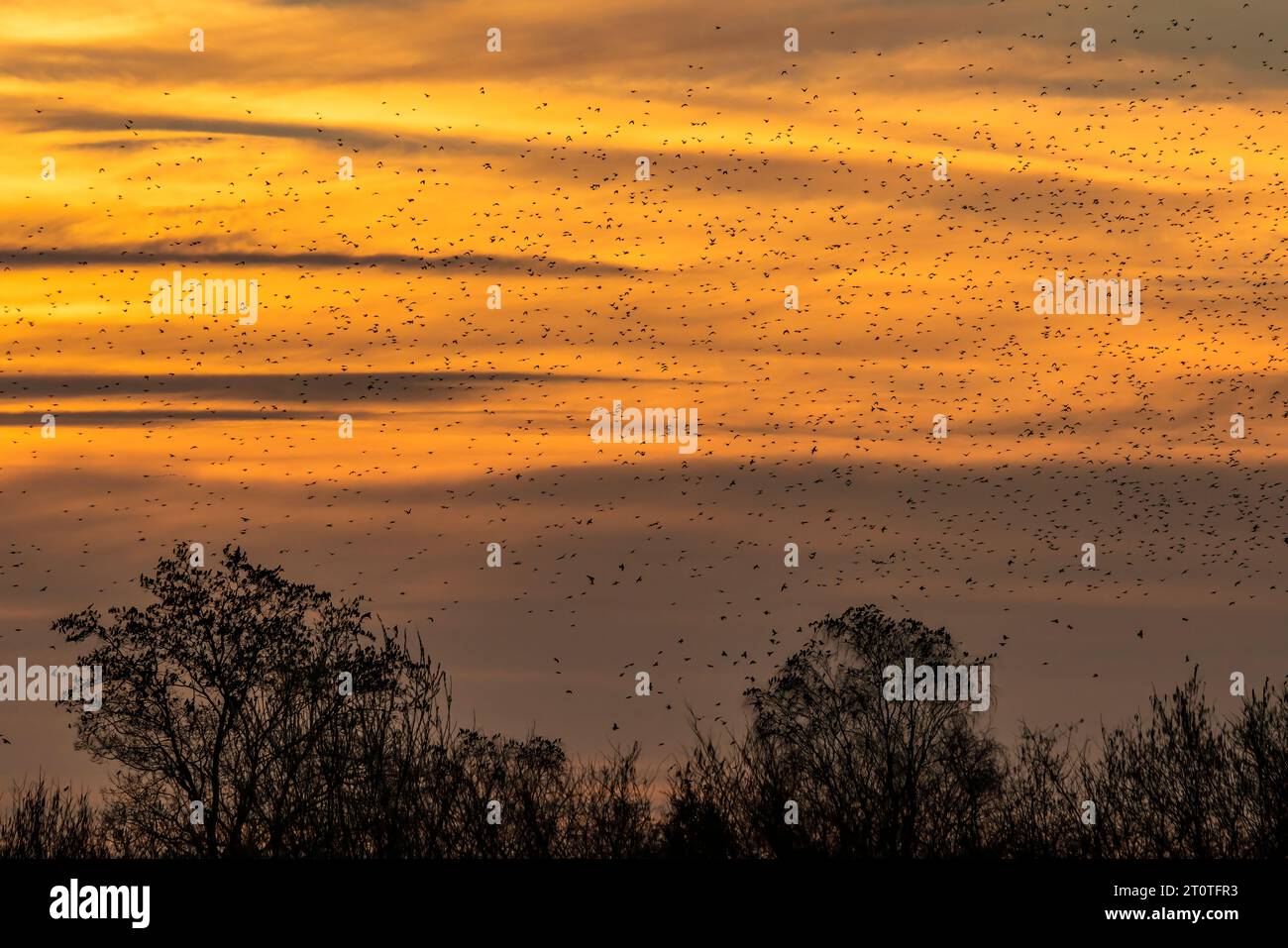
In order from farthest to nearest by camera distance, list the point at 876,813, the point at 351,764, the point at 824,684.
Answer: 1. the point at 824,684
2. the point at 876,813
3. the point at 351,764

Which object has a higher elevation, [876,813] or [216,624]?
[216,624]

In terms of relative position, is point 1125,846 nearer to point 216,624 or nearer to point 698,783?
point 698,783

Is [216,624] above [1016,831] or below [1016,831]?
above
